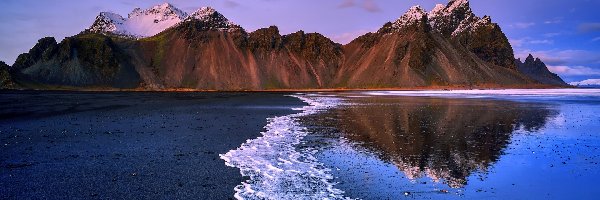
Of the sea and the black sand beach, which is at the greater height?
the sea

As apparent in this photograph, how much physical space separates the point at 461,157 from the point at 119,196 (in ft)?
43.3

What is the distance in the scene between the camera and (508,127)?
29.4m

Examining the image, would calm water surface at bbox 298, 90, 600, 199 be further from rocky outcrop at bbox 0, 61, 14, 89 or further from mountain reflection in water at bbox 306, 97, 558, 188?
rocky outcrop at bbox 0, 61, 14, 89

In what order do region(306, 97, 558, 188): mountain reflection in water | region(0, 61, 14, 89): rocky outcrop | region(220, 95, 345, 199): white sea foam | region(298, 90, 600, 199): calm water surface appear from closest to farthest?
1. region(220, 95, 345, 199): white sea foam
2. region(298, 90, 600, 199): calm water surface
3. region(306, 97, 558, 188): mountain reflection in water
4. region(0, 61, 14, 89): rocky outcrop

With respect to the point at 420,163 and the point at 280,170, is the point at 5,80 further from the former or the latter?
the point at 420,163

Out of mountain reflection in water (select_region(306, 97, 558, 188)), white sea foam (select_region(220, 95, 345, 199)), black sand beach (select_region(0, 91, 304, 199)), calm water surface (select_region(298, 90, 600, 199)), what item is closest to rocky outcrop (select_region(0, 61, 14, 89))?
black sand beach (select_region(0, 91, 304, 199))

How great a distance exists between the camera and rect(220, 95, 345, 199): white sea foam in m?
12.3

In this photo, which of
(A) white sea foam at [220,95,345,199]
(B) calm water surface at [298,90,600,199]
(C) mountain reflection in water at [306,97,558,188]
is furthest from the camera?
(C) mountain reflection in water at [306,97,558,188]

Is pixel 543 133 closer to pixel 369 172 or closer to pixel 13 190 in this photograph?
pixel 369 172

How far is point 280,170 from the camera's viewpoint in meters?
15.5

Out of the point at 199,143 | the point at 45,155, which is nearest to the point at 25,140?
the point at 45,155

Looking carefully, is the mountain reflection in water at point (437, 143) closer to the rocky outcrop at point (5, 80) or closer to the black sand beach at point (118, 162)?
the black sand beach at point (118, 162)

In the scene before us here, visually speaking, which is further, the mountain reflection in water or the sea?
the mountain reflection in water

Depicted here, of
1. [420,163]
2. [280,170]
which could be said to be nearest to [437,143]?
[420,163]
